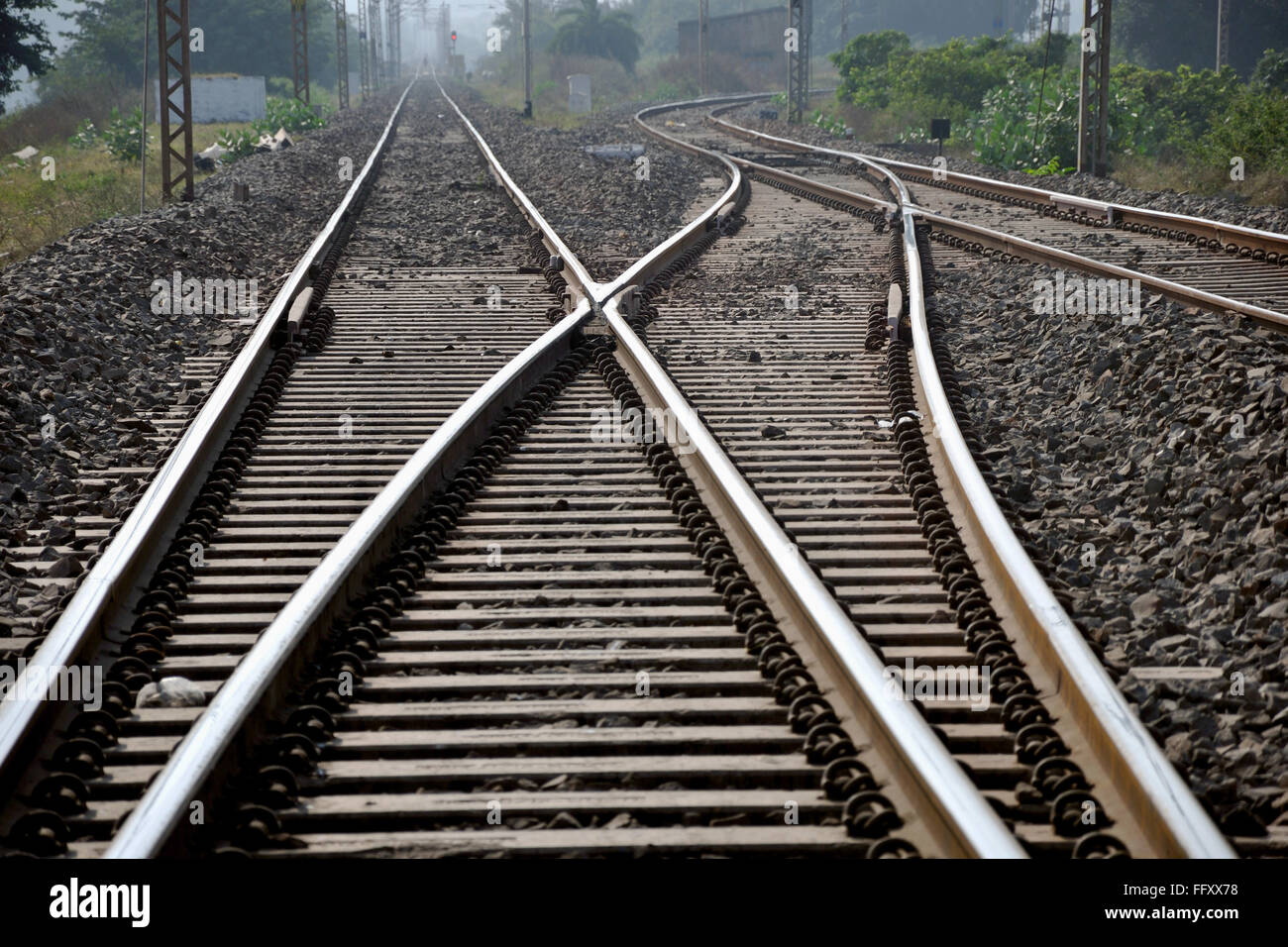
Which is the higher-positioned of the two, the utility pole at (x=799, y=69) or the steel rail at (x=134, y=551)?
the utility pole at (x=799, y=69)

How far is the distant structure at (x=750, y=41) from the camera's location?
68.6m

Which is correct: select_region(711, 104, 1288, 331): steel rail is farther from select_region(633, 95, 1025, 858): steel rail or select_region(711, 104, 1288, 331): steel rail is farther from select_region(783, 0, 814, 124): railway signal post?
select_region(783, 0, 814, 124): railway signal post

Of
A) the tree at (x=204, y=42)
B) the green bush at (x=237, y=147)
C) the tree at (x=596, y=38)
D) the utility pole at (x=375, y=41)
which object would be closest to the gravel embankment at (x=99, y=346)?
the green bush at (x=237, y=147)

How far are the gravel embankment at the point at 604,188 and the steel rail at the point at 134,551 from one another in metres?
4.19

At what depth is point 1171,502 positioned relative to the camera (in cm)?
552

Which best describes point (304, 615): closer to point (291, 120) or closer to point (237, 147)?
point (237, 147)

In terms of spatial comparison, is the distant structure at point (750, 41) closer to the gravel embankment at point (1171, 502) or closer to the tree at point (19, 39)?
the tree at point (19, 39)

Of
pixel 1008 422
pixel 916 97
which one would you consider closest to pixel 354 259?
pixel 1008 422

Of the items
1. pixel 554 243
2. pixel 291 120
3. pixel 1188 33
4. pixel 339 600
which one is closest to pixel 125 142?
pixel 291 120

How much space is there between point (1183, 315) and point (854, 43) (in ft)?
129

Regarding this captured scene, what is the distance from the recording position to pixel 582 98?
157ft

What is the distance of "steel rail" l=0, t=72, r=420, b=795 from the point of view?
3541 millimetres

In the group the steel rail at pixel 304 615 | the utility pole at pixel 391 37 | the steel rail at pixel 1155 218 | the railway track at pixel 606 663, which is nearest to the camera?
the steel rail at pixel 304 615
